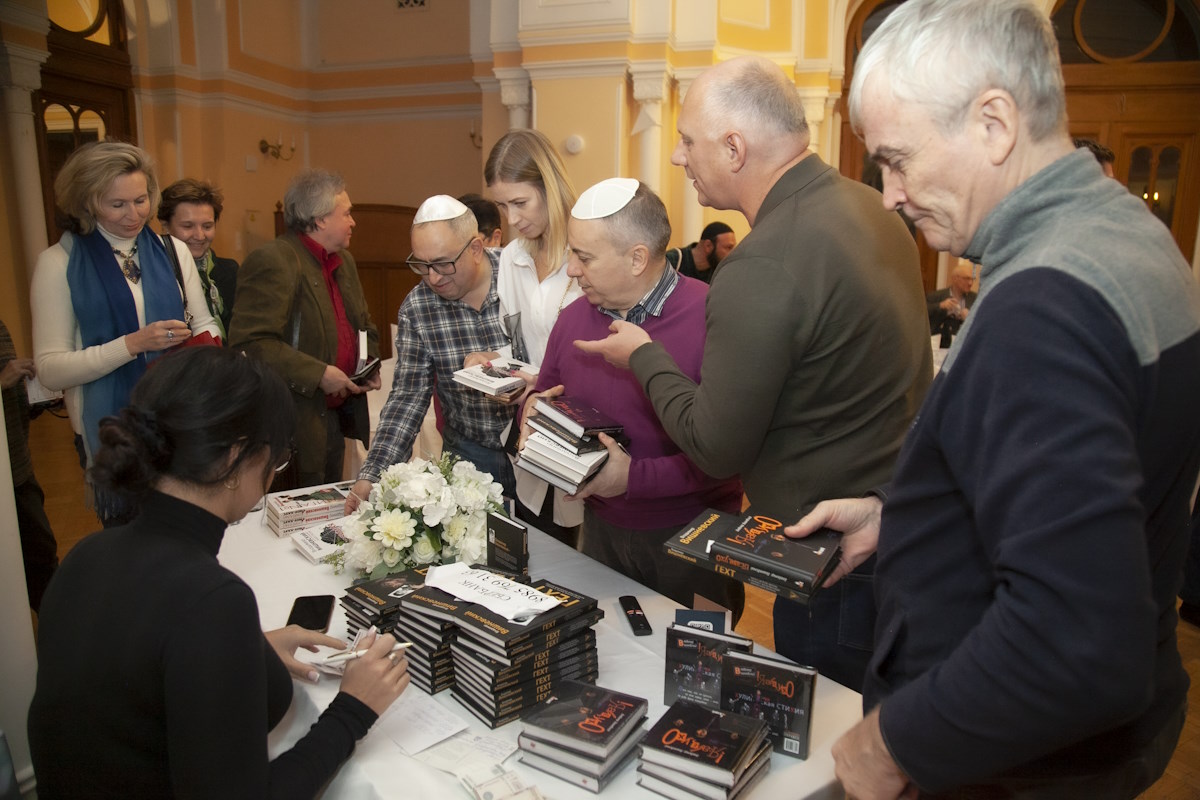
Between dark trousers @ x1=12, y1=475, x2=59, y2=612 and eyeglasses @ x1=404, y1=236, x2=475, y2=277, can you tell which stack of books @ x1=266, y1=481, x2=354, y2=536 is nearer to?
eyeglasses @ x1=404, y1=236, x2=475, y2=277

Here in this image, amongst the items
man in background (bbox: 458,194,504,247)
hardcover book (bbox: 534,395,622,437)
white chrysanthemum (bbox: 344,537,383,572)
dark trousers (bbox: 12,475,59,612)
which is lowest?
dark trousers (bbox: 12,475,59,612)

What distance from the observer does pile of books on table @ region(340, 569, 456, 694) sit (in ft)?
5.01

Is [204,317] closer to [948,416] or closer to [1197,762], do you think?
[948,416]

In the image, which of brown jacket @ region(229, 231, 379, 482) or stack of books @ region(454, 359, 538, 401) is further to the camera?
brown jacket @ region(229, 231, 379, 482)

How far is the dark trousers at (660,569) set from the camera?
6.66 ft

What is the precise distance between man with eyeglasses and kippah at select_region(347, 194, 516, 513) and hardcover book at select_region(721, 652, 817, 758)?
1357 mm

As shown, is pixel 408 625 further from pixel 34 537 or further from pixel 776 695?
pixel 34 537

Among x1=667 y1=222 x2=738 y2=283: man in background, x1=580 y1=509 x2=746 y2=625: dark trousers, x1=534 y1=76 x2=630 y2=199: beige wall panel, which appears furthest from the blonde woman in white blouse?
x1=534 y1=76 x2=630 y2=199: beige wall panel

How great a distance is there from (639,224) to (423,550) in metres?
0.92

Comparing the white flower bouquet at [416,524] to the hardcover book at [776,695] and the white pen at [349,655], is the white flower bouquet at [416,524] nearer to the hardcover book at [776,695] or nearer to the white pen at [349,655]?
the white pen at [349,655]

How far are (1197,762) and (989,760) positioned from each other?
249 cm

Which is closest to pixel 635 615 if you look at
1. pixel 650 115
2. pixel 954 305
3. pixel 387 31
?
pixel 954 305

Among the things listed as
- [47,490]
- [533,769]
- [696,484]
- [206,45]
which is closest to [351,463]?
[47,490]

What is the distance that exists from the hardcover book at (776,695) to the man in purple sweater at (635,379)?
597 millimetres
